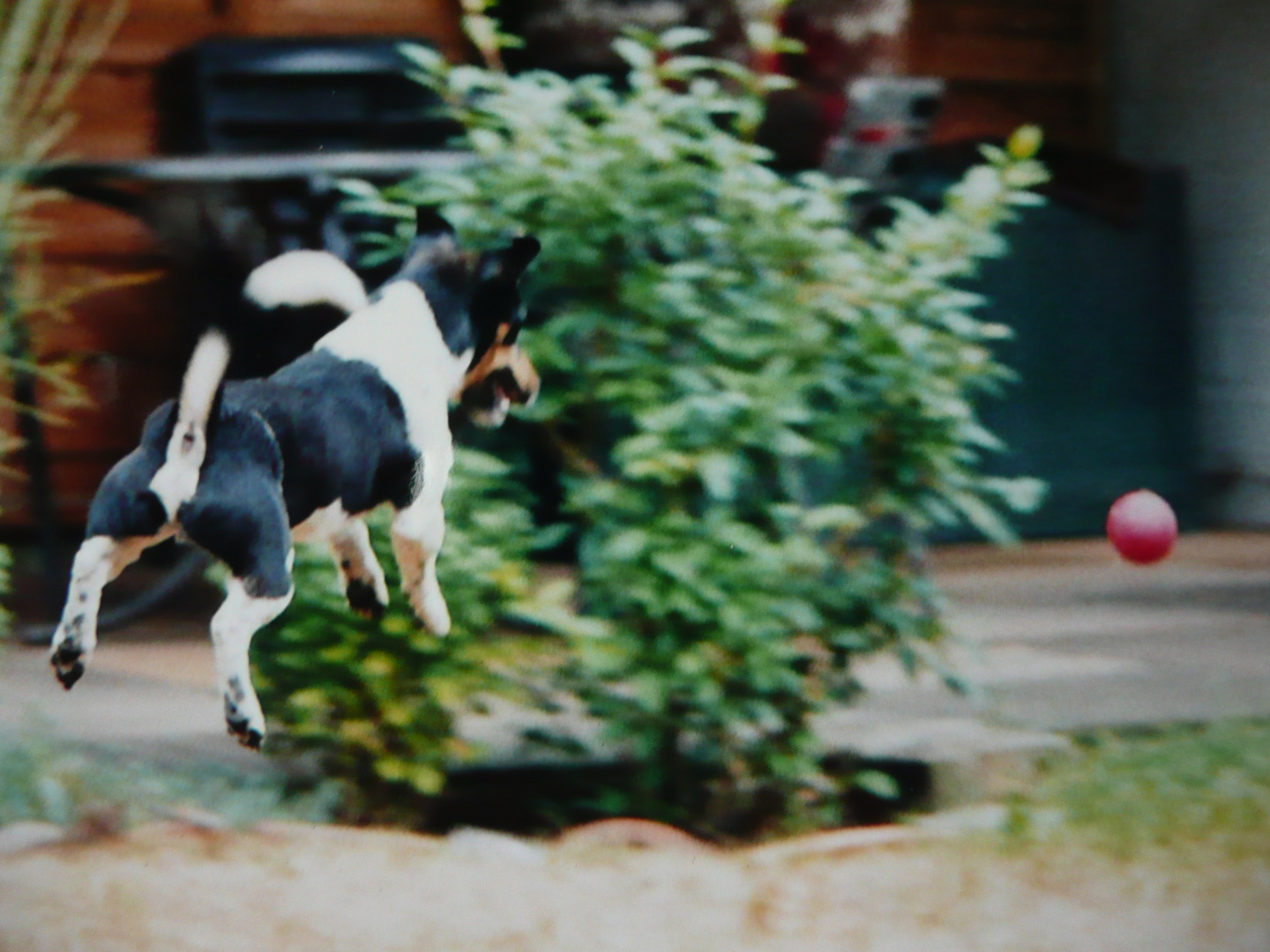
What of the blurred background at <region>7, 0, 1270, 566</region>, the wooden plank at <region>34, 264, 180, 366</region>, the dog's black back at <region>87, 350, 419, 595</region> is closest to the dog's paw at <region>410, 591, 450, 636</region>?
the dog's black back at <region>87, 350, 419, 595</region>

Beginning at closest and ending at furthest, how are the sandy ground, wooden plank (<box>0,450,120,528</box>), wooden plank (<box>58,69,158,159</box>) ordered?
the sandy ground
wooden plank (<box>0,450,120,528</box>)
wooden plank (<box>58,69,158,159</box>)

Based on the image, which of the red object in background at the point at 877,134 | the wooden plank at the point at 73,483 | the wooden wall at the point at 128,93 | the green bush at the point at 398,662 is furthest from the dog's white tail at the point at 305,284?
the wooden wall at the point at 128,93

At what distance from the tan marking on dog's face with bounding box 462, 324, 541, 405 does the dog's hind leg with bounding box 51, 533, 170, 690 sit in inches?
10.0

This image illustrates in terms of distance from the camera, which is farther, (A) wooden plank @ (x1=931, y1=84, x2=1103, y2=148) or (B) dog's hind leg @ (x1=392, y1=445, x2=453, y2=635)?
(A) wooden plank @ (x1=931, y1=84, x2=1103, y2=148)

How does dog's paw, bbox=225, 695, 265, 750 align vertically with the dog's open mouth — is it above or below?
below

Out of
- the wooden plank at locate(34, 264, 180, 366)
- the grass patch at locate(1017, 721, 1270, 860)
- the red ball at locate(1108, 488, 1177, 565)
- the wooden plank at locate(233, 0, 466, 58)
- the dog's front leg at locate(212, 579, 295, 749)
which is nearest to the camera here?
the dog's front leg at locate(212, 579, 295, 749)

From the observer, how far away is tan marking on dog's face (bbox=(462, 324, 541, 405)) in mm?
1016

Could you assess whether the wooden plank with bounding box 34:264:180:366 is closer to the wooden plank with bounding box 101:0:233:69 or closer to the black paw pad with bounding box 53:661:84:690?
the wooden plank with bounding box 101:0:233:69

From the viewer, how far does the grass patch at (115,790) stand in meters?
3.03

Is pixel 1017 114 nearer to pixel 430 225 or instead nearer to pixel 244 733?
pixel 430 225

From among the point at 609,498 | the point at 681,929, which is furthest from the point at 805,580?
the point at 681,929

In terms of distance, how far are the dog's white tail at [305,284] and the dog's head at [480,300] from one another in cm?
4

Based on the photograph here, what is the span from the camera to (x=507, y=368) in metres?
1.04

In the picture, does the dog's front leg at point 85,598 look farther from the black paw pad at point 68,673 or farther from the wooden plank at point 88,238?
the wooden plank at point 88,238
